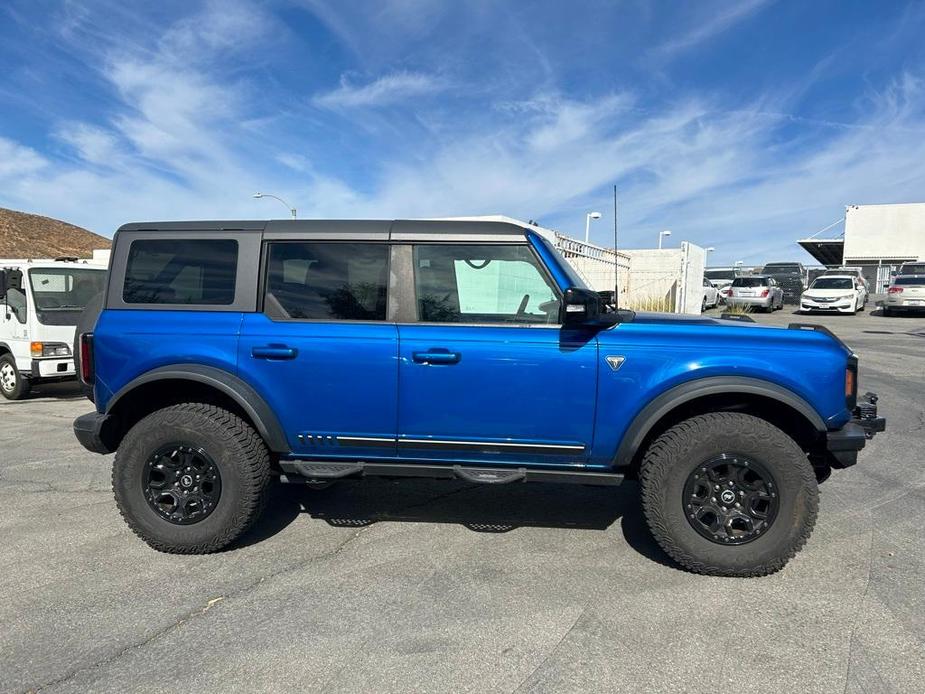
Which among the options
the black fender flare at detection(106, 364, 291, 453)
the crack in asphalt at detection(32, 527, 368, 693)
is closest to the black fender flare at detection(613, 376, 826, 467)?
the crack in asphalt at detection(32, 527, 368, 693)

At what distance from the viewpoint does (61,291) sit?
8.73 m

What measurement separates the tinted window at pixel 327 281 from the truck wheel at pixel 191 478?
0.80m

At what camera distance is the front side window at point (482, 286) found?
10.9 feet

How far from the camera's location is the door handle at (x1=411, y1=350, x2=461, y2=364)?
10.6 feet

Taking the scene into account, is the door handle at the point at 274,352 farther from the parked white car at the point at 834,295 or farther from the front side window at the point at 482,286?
the parked white car at the point at 834,295

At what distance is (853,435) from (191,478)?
3.79m

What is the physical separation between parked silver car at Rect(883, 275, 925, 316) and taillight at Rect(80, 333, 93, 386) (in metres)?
24.1

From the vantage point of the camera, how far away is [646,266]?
2111 centimetres

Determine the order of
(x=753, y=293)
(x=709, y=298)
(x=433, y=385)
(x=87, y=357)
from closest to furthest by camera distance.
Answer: (x=433, y=385) → (x=87, y=357) → (x=753, y=293) → (x=709, y=298)

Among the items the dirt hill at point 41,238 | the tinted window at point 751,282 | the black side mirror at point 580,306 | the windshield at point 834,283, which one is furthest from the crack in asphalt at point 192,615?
the dirt hill at point 41,238

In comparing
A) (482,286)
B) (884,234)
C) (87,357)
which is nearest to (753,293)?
(482,286)

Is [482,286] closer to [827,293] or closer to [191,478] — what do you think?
[191,478]

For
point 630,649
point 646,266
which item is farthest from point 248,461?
point 646,266

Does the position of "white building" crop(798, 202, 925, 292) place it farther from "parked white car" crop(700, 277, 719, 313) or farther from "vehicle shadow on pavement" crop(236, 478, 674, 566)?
"vehicle shadow on pavement" crop(236, 478, 674, 566)
